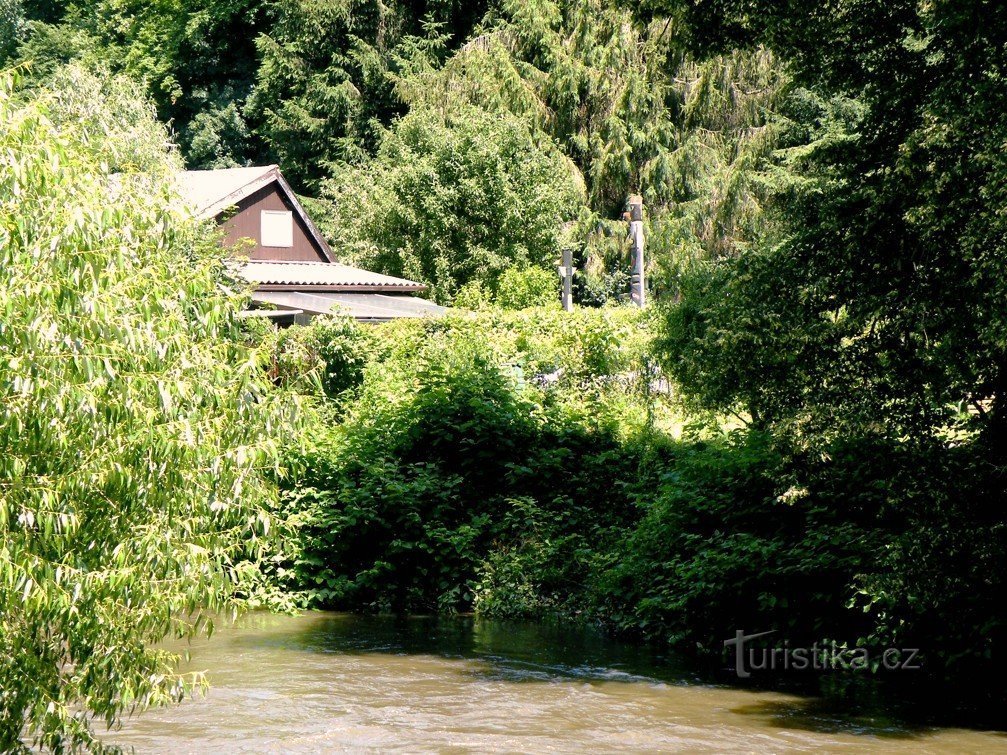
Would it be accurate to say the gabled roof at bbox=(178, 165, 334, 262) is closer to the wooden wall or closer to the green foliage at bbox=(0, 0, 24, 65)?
the wooden wall

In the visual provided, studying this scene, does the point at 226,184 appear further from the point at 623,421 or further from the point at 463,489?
the point at 463,489

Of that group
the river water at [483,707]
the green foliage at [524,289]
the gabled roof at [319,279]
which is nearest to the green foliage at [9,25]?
the gabled roof at [319,279]

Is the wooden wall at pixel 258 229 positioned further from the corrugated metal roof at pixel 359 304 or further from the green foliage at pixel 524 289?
the green foliage at pixel 524 289

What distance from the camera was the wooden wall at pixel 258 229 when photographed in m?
37.8

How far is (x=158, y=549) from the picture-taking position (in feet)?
21.0

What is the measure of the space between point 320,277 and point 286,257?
17.3 feet

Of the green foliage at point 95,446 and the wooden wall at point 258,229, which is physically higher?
the wooden wall at point 258,229

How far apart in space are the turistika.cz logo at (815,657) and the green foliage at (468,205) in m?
22.0

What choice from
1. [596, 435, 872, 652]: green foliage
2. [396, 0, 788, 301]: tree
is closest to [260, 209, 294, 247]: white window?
[396, 0, 788, 301]: tree

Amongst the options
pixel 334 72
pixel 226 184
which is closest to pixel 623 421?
pixel 226 184

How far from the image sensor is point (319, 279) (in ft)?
108

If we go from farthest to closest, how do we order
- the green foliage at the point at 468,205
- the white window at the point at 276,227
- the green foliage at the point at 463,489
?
the white window at the point at 276,227 < the green foliage at the point at 468,205 < the green foliage at the point at 463,489

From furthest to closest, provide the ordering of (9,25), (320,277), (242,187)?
(9,25) < (242,187) < (320,277)

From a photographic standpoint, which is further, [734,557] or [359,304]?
[359,304]
